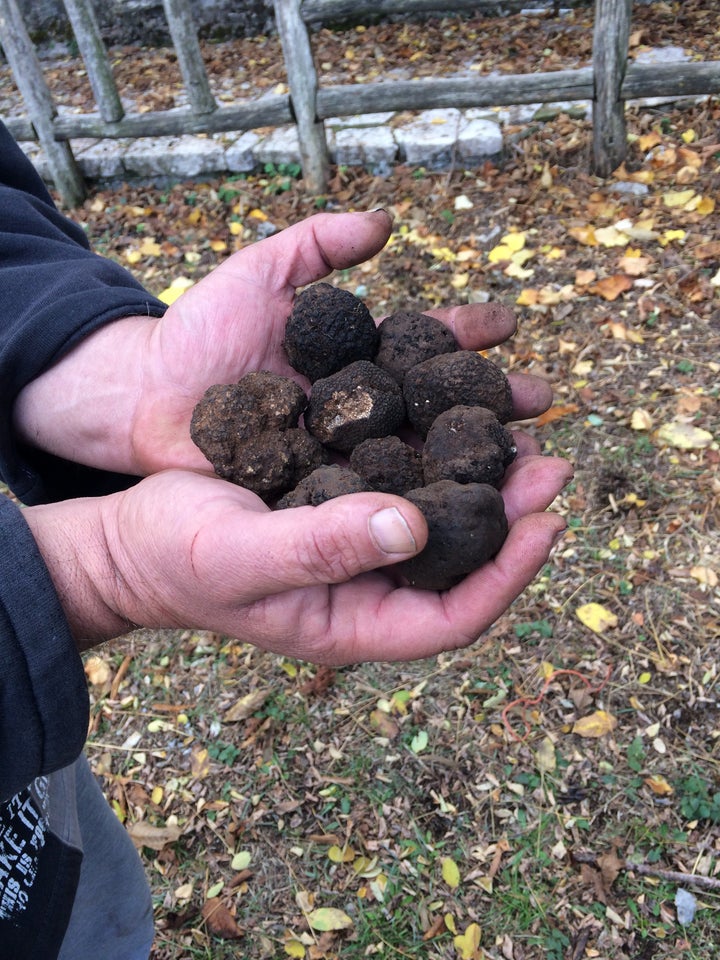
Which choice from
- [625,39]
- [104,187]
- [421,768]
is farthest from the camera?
[104,187]

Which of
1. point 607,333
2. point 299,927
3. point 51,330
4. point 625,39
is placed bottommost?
point 299,927

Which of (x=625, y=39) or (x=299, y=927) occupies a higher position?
(x=625, y=39)

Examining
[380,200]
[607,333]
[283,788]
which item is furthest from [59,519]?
[380,200]

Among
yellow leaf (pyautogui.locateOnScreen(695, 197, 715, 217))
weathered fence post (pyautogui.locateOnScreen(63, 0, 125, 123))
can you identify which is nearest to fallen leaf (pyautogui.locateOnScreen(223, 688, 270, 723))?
yellow leaf (pyautogui.locateOnScreen(695, 197, 715, 217))

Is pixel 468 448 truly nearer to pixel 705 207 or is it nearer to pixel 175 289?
pixel 705 207

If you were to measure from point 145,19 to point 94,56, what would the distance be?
267cm

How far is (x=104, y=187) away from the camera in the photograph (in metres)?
6.30

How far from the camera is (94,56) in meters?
5.46

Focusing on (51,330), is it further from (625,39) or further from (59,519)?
(625,39)

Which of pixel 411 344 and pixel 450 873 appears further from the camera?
pixel 450 873

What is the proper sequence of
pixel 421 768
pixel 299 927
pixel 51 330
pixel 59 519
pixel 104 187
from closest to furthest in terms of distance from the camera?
1. pixel 59 519
2. pixel 51 330
3. pixel 299 927
4. pixel 421 768
5. pixel 104 187

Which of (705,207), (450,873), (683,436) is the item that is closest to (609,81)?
(705,207)

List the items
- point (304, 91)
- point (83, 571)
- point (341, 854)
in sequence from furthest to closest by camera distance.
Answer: point (304, 91), point (341, 854), point (83, 571)

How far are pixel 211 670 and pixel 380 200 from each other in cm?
329
